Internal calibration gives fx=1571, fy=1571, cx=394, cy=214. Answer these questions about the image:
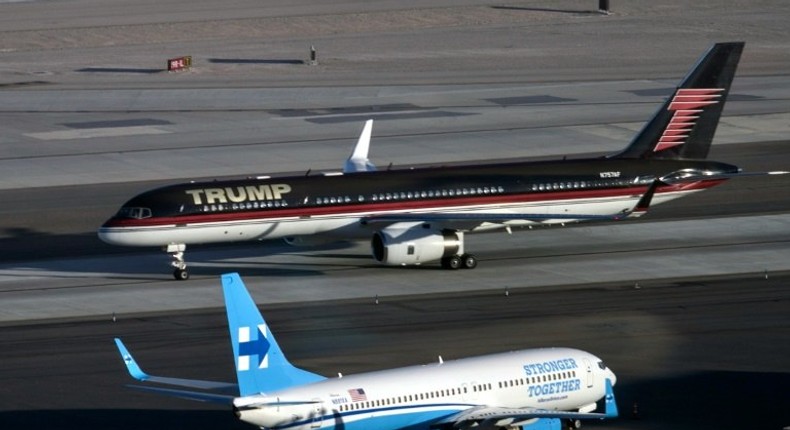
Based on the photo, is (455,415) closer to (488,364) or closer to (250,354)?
(488,364)

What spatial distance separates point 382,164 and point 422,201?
20670 mm

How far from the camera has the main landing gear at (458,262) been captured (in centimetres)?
5866

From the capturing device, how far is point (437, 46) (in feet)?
411

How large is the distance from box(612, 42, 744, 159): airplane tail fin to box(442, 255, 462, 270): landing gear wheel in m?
9.40

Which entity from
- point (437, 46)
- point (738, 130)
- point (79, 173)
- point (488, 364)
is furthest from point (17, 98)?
point (488, 364)

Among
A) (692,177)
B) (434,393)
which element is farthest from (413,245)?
(434,393)

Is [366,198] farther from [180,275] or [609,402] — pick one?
[609,402]

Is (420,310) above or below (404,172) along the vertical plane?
below

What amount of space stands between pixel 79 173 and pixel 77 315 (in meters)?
28.6

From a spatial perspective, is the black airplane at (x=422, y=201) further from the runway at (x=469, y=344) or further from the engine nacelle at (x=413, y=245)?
the runway at (x=469, y=344)

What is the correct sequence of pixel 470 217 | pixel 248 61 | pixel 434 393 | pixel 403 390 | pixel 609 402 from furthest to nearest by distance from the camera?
pixel 248 61 < pixel 470 217 < pixel 609 402 < pixel 434 393 < pixel 403 390

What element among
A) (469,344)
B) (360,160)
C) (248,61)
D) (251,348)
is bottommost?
(469,344)

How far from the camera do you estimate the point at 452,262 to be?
5866 centimetres

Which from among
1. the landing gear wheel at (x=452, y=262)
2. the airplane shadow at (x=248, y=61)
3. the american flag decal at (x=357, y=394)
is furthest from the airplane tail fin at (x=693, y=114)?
the airplane shadow at (x=248, y=61)
